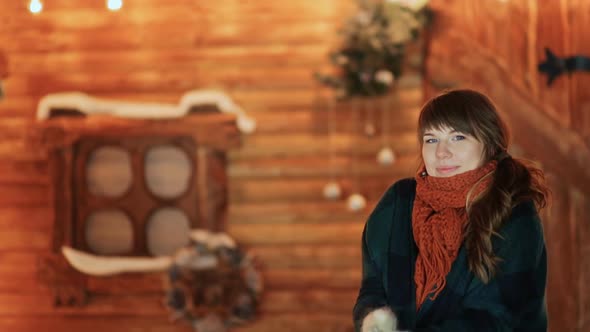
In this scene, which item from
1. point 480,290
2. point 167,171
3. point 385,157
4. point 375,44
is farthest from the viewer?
point 167,171

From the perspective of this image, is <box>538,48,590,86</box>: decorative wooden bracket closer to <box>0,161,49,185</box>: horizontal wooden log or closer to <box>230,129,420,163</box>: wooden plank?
<box>230,129,420,163</box>: wooden plank

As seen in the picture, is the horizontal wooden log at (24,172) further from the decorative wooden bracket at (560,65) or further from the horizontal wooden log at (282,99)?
the decorative wooden bracket at (560,65)

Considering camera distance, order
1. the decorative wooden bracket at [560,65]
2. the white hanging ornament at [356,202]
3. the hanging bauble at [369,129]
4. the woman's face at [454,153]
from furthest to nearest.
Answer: the hanging bauble at [369,129] < the white hanging ornament at [356,202] < the decorative wooden bracket at [560,65] < the woman's face at [454,153]

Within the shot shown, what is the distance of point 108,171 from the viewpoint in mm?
4840

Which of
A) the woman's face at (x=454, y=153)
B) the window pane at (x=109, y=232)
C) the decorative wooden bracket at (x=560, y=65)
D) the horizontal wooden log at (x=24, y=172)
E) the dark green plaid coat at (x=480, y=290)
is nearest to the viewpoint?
the dark green plaid coat at (x=480, y=290)

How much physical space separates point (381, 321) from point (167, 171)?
3182 millimetres

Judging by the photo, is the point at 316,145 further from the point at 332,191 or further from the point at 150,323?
the point at 150,323

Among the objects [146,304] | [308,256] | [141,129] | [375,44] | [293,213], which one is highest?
[375,44]

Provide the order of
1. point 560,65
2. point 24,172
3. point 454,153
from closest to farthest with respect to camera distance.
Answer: point 454,153 < point 560,65 < point 24,172

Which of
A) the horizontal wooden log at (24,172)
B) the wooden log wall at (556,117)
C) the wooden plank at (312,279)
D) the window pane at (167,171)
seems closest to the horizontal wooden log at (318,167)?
the window pane at (167,171)

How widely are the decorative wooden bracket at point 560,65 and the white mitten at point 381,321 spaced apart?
2227 mm

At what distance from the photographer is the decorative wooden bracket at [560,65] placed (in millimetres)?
3549

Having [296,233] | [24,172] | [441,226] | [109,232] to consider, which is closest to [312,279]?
[296,233]

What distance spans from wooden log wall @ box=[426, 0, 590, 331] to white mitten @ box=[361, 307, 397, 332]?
2076 millimetres
